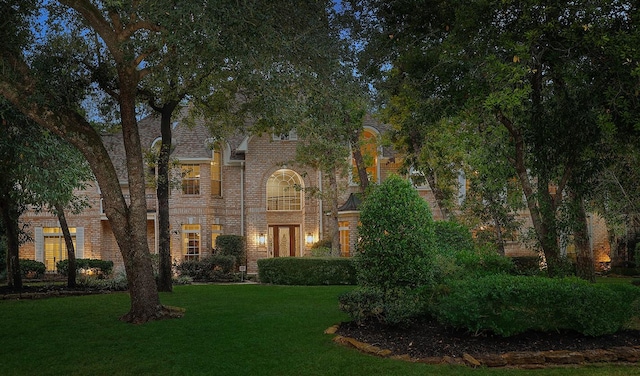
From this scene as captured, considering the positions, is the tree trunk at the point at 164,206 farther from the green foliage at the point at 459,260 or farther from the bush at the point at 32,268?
the bush at the point at 32,268

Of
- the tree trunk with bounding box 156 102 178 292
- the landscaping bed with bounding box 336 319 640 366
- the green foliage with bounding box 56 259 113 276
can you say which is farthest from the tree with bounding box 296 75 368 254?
the green foliage with bounding box 56 259 113 276

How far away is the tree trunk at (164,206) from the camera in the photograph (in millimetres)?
16531

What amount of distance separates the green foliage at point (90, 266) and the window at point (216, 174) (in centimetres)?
586

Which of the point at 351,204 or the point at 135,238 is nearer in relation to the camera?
the point at 135,238

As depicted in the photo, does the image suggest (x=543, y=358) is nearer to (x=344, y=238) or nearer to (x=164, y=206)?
(x=164, y=206)

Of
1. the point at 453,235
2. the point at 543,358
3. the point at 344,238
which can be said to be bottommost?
the point at 543,358

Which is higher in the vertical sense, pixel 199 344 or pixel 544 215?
pixel 544 215

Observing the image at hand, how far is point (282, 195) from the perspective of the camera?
28719mm

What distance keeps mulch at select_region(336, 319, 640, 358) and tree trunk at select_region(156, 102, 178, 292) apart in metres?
9.01

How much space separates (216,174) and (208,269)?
5850mm

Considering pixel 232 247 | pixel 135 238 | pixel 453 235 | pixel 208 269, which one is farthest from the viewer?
pixel 232 247

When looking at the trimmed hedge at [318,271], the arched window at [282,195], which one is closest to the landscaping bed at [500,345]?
the trimmed hedge at [318,271]

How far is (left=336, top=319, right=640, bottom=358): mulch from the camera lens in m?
7.83

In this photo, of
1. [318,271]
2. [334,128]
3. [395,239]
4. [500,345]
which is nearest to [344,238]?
[318,271]
